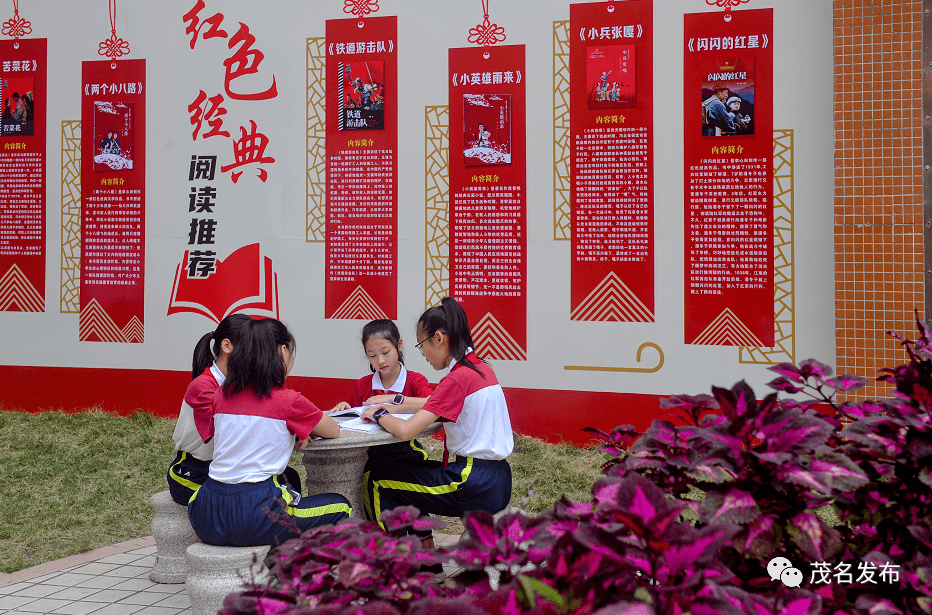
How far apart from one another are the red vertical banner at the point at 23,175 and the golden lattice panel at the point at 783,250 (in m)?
5.15

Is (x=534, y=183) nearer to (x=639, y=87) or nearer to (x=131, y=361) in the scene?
Answer: (x=639, y=87)

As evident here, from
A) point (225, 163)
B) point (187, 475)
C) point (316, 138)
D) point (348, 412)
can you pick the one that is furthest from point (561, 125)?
point (187, 475)

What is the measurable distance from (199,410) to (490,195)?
271 centimetres

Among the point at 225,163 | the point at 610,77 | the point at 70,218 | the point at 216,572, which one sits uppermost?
the point at 610,77

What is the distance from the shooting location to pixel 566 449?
502cm

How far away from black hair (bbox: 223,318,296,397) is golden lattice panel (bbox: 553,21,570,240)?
2.74m

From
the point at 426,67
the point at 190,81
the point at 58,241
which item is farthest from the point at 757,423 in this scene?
the point at 58,241

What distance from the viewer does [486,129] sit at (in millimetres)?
5156

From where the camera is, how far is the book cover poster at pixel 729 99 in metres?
4.74

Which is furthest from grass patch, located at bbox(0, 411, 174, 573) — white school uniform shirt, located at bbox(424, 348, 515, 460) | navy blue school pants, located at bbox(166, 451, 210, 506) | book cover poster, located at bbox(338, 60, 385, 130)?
book cover poster, located at bbox(338, 60, 385, 130)

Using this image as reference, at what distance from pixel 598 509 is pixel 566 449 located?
3.96 m

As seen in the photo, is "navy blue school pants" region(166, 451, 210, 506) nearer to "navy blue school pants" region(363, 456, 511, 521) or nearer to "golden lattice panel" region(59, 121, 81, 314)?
"navy blue school pants" region(363, 456, 511, 521)

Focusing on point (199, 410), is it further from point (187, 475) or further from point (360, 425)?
point (360, 425)

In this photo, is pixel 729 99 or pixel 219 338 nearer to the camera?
pixel 219 338
